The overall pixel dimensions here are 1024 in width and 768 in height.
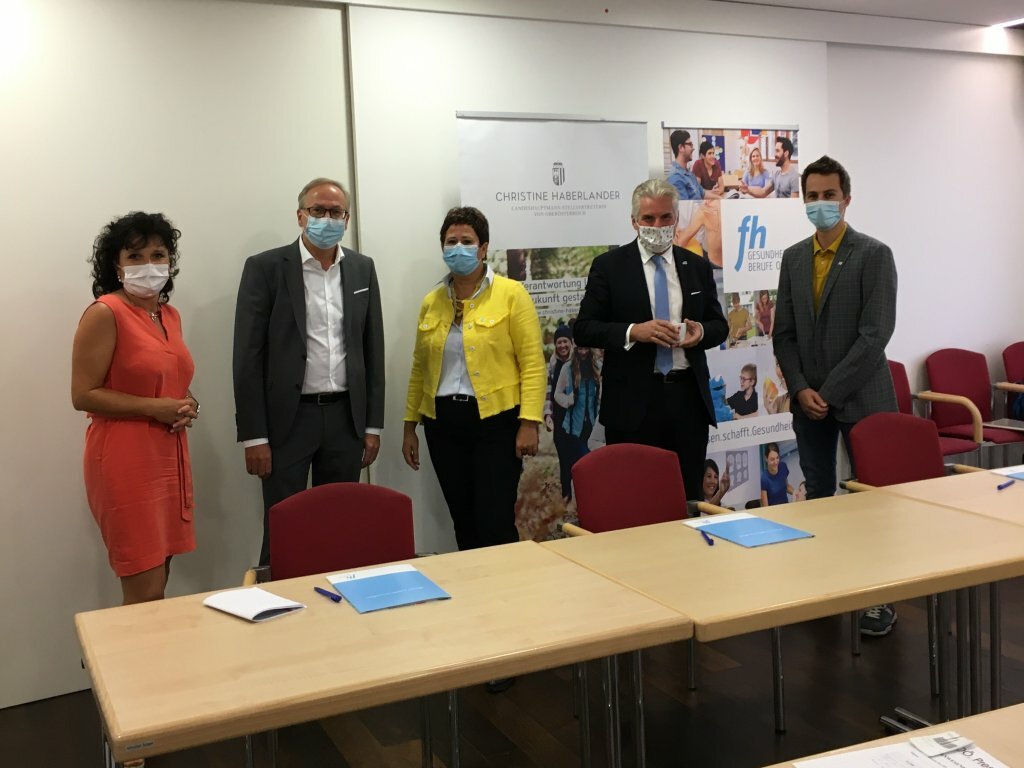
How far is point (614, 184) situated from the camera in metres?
4.95

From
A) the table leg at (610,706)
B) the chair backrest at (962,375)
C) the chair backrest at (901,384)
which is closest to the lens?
the table leg at (610,706)

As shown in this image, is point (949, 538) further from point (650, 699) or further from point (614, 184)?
point (614, 184)

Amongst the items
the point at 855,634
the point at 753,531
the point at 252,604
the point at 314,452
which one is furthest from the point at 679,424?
the point at 252,604

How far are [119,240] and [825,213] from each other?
118 inches

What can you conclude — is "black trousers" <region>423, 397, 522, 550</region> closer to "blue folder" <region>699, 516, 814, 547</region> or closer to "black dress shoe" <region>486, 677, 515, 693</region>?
"black dress shoe" <region>486, 677, 515, 693</region>

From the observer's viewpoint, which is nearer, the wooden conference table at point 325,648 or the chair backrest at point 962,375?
the wooden conference table at point 325,648

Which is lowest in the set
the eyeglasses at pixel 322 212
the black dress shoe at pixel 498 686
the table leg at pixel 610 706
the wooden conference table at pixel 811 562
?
the black dress shoe at pixel 498 686

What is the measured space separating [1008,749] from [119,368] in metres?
2.90

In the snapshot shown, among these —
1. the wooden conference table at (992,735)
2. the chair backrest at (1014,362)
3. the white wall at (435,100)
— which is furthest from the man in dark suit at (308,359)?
the chair backrest at (1014,362)

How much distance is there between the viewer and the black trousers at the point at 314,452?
3.87 metres

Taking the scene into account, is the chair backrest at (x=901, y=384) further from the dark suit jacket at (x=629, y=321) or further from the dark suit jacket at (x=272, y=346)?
the dark suit jacket at (x=272, y=346)

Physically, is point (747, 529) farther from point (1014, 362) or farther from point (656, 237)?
point (1014, 362)

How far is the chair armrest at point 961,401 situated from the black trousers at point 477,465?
122 inches

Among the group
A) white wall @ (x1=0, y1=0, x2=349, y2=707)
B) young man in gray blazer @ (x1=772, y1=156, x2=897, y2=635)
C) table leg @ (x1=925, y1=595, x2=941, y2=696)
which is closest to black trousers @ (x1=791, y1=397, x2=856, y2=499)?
young man in gray blazer @ (x1=772, y1=156, x2=897, y2=635)
